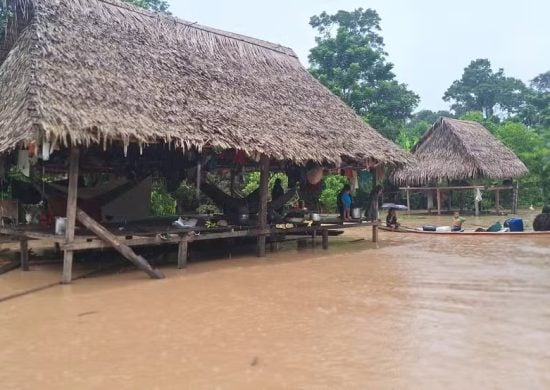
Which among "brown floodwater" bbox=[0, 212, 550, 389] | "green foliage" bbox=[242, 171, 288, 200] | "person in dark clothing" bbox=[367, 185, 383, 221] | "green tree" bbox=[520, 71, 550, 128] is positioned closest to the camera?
"brown floodwater" bbox=[0, 212, 550, 389]

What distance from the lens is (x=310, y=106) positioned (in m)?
11.0

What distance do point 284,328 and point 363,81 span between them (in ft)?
65.0

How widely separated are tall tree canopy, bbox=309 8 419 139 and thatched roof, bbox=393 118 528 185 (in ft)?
Result: 9.64

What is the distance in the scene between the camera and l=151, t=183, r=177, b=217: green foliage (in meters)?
14.6

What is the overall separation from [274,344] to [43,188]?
5401mm

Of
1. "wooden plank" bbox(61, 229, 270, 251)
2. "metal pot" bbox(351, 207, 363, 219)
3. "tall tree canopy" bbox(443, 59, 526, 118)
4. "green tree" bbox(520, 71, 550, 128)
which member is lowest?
"wooden plank" bbox(61, 229, 270, 251)

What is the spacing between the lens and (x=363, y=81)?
76.7 ft

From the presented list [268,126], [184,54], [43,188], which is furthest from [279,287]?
[184,54]

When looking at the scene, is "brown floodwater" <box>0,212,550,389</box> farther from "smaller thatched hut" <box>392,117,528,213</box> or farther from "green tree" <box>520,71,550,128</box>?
"green tree" <box>520,71,550,128</box>

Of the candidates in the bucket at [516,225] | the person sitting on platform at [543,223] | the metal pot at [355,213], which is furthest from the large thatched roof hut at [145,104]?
the person sitting on platform at [543,223]

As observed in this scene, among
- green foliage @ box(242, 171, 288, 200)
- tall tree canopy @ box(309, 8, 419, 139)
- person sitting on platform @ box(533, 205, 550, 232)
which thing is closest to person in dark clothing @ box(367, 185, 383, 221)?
person sitting on platform @ box(533, 205, 550, 232)

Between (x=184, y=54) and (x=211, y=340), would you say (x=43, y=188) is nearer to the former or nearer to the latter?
(x=184, y=54)

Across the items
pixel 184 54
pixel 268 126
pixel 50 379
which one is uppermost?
pixel 184 54

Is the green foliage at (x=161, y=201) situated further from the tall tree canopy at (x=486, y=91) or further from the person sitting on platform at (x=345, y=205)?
the tall tree canopy at (x=486, y=91)
